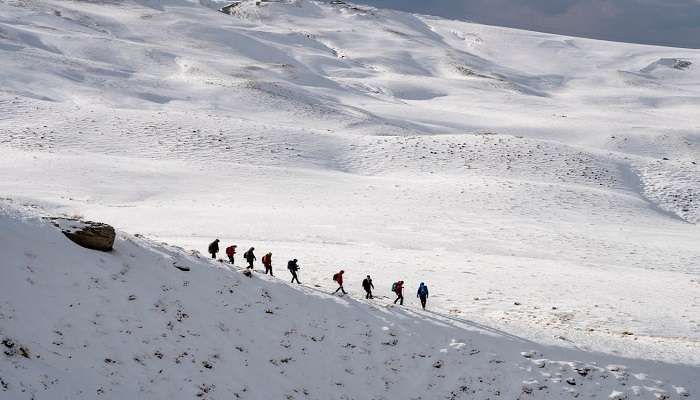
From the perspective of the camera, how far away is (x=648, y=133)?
2648 inches

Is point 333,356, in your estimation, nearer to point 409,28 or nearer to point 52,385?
point 52,385

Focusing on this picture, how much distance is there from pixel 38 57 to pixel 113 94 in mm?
15857

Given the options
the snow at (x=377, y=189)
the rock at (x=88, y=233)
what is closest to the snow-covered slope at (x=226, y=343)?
the snow at (x=377, y=189)

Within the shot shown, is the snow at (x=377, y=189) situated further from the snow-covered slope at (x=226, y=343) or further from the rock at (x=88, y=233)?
the rock at (x=88, y=233)

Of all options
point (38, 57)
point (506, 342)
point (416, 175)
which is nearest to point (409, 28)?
point (38, 57)

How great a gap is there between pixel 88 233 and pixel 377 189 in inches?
1032

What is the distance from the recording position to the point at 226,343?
13.8m

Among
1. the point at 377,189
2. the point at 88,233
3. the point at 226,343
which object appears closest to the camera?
the point at 226,343

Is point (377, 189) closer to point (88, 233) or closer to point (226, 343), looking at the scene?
point (88, 233)

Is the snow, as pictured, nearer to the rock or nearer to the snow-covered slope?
the snow-covered slope

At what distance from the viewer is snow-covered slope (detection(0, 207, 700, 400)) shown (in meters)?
11.7

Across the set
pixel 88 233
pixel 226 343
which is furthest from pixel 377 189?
pixel 226 343

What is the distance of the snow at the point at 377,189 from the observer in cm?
1661

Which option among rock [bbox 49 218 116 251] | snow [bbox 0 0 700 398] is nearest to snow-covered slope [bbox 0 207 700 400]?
snow [bbox 0 0 700 398]
